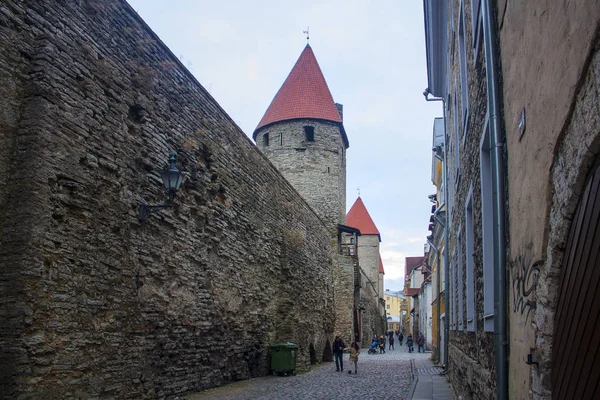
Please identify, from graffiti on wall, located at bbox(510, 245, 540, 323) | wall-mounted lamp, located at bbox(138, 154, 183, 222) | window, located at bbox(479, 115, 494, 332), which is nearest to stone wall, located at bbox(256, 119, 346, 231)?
wall-mounted lamp, located at bbox(138, 154, 183, 222)

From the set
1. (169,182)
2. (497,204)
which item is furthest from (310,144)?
(497,204)

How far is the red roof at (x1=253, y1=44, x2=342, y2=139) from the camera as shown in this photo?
3388 cm

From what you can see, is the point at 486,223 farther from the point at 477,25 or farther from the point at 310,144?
the point at 310,144

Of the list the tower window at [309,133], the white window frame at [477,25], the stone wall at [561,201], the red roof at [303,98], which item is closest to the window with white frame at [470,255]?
the white window frame at [477,25]

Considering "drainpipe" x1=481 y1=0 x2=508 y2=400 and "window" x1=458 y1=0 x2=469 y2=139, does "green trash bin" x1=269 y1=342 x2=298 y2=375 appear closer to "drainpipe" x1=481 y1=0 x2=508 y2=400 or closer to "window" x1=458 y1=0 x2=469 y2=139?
"window" x1=458 y1=0 x2=469 y2=139

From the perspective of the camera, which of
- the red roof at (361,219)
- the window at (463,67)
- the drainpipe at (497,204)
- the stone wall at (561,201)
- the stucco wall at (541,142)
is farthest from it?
the red roof at (361,219)

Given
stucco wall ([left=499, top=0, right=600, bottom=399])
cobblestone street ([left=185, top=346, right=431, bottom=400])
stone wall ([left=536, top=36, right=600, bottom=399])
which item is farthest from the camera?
cobblestone street ([left=185, top=346, right=431, bottom=400])

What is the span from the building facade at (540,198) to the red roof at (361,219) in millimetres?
57289

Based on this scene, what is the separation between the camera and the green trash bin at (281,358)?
49.9 ft

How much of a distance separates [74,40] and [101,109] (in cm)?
94

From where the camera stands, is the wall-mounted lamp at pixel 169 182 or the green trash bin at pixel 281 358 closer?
the wall-mounted lamp at pixel 169 182

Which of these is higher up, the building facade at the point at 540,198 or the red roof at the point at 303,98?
the red roof at the point at 303,98

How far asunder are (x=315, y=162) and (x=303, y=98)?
450 centimetres

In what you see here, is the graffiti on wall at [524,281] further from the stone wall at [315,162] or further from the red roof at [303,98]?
the red roof at [303,98]
